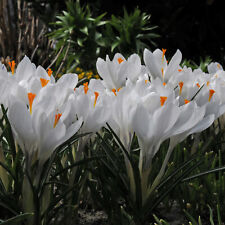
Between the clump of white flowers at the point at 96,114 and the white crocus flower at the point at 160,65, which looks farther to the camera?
the white crocus flower at the point at 160,65

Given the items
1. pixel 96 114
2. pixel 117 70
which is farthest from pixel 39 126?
pixel 117 70

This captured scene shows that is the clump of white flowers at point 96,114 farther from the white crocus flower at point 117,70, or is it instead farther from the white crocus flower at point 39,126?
the white crocus flower at point 117,70

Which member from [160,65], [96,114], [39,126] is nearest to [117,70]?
[160,65]

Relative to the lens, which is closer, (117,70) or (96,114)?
(96,114)

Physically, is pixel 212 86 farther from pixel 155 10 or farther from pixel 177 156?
pixel 155 10

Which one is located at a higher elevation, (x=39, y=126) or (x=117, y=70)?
(x=117, y=70)

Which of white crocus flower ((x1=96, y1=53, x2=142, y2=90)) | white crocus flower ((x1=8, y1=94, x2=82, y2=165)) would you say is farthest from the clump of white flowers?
white crocus flower ((x1=96, y1=53, x2=142, y2=90))

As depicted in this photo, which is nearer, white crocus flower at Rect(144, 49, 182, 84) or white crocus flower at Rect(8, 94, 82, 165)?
white crocus flower at Rect(8, 94, 82, 165)

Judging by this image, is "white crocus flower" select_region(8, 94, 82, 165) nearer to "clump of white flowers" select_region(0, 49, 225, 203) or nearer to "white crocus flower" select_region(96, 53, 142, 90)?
"clump of white flowers" select_region(0, 49, 225, 203)

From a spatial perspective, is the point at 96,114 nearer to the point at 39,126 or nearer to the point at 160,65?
the point at 39,126

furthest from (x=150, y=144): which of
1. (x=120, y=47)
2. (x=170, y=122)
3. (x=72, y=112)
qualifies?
(x=120, y=47)

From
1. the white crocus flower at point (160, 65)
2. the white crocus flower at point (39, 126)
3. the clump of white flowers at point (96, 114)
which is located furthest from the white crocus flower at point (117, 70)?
the white crocus flower at point (39, 126)
